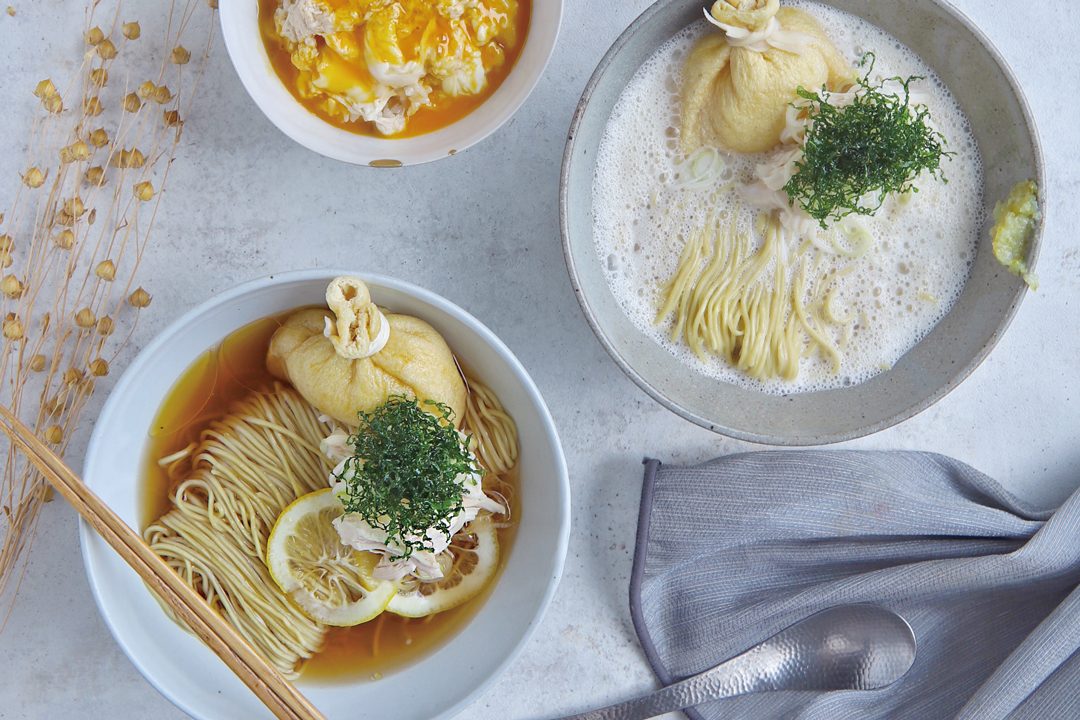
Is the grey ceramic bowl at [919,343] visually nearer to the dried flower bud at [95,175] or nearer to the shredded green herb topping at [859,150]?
the shredded green herb topping at [859,150]

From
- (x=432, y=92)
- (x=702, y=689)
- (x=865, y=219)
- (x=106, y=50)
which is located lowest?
(x=702, y=689)

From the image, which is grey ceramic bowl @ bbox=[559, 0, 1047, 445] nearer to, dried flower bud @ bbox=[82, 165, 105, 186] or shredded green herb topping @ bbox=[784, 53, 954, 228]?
shredded green herb topping @ bbox=[784, 53, 954, 228]

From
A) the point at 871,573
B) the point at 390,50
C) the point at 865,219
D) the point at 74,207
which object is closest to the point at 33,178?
the point at 74,207

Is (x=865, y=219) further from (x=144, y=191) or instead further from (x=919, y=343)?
(x=144, y=191)

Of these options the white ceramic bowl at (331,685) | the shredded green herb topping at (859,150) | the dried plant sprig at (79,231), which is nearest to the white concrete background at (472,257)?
the dried plant sprig at (79,231)

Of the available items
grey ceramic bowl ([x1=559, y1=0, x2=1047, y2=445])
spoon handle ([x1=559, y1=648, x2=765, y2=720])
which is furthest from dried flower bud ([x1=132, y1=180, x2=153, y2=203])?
spoon handle ([x1=559, y1=648, x2=765, y2=720])

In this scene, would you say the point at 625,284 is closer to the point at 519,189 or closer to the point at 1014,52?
the point at 519,189

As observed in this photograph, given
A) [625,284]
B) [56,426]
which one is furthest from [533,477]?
[56,426]
